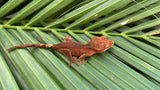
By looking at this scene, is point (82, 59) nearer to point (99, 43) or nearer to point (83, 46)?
point (83, 46)

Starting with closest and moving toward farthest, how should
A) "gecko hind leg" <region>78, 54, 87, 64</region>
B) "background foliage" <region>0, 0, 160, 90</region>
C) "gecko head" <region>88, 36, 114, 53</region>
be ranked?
"background foliage" <region>0, 0, 160, 90</region>
"gecko hind leg" <region>78, 54, 87, 64</region>
"gecko head" <region>88, 36, 114, 53</region>

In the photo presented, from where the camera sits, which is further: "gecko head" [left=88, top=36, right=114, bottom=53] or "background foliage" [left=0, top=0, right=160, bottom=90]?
"gecko head" [left=88, top=36, right=114, bottom=53]

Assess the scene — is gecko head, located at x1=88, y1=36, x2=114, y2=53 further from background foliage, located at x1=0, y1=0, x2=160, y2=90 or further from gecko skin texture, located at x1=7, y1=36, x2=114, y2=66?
background foliage, located at x1=0, y1=0, x2=160, y2=90

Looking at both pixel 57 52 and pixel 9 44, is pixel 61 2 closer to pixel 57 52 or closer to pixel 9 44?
pixel 57 52

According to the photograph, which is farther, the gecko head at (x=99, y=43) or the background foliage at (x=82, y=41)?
the gecko head at (x=99, y=43)

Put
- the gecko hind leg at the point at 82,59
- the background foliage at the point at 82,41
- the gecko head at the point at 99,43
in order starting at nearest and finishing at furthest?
the background foliage at the point at 82,41 < the gecko hind leg at the point at 82,59 < the gecko head at the point at 99,43

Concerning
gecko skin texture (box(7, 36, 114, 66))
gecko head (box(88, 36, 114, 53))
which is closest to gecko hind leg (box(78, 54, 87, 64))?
gecko skin texture (box(7, 36, 114, 66))

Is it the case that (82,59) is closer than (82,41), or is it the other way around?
(82,59)

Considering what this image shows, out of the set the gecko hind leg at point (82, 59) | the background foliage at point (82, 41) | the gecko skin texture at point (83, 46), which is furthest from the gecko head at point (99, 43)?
the gecko hind leg at point (82, 59)

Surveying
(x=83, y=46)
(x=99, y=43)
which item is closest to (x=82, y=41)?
(x=83, y=46)

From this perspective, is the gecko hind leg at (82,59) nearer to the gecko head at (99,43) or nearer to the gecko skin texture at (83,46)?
the gecko skin texture at (83,46)
